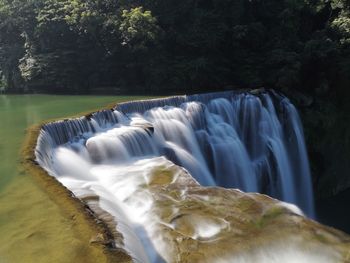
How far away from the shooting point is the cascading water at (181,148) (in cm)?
949

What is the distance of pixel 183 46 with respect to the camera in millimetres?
25359

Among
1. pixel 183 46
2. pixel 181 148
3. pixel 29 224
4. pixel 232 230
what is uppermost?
pixel 183 46

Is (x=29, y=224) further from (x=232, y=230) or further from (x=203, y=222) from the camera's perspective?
(x=232, y=230)

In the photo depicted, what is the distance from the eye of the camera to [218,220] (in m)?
6.54

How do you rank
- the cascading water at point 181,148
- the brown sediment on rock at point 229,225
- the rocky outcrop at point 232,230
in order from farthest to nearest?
the cascading water at point 181,148, the brown sediment on rock at point 229,225, the rocky outcrop at point 232,230

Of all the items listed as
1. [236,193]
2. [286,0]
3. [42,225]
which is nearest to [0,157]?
[42,225]

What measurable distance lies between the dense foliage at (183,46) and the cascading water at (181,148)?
4.11 meters

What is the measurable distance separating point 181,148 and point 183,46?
12.4 m

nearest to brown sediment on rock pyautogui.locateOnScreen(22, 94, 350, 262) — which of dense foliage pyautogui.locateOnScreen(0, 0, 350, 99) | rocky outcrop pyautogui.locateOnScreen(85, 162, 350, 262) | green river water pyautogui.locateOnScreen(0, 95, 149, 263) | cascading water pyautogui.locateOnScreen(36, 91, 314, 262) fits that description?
rocky outcrop pyautogui.locateOnScreen(85, 162, 350, 262)

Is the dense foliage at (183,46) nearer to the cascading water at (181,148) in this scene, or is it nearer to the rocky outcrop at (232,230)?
the cascading water at (181,148)

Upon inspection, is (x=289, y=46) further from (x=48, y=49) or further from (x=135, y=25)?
(x=48, y=49)

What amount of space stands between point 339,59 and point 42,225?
1984 cm

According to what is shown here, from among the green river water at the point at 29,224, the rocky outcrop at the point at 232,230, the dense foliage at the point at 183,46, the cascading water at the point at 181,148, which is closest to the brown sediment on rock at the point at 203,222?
the rocky outcrop at the point at 232,230

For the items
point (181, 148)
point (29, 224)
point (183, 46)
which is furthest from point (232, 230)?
point (183, 46)
